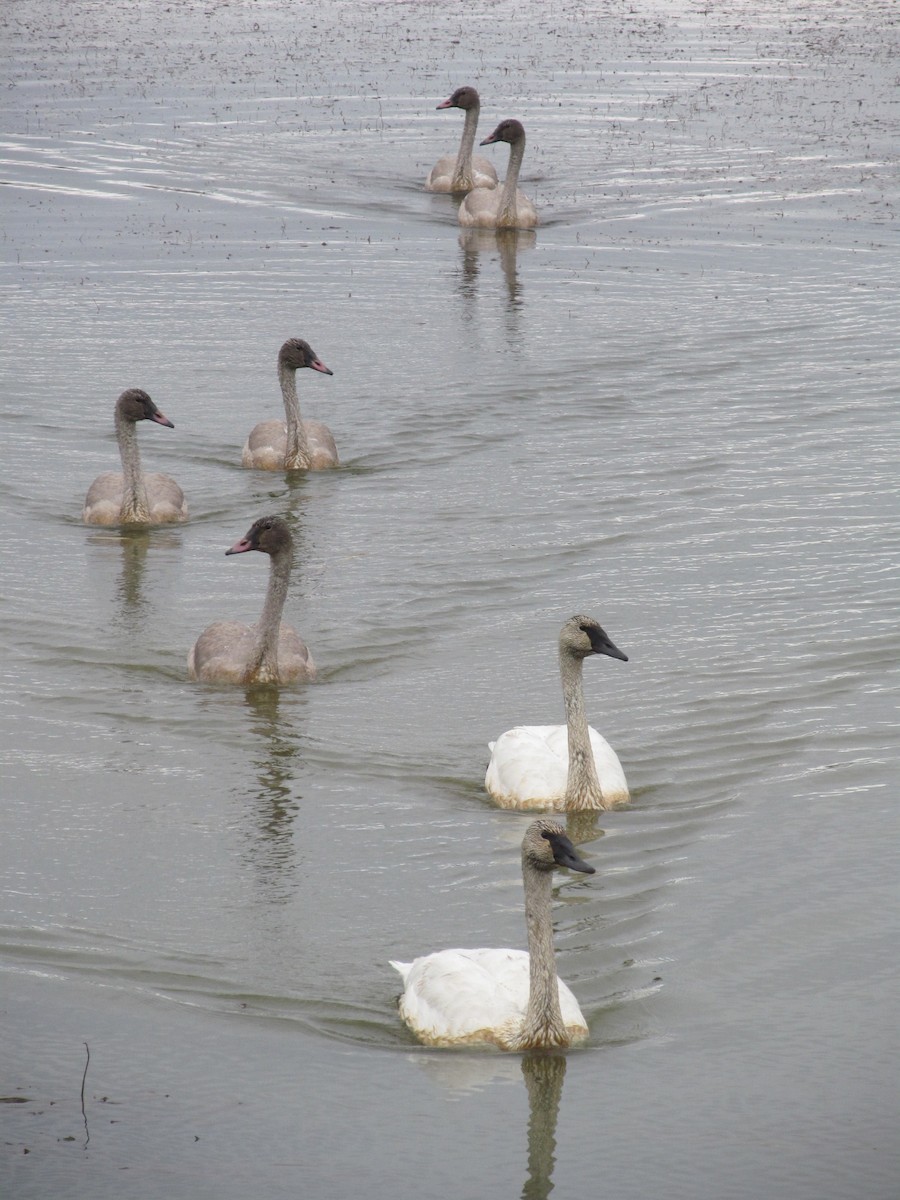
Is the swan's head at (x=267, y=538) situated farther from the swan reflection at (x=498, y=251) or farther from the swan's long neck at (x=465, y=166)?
the swan's long neck at (x=465, y=166)

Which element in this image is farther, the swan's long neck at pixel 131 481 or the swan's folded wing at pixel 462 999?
the swan's long neck at pixel 131 481

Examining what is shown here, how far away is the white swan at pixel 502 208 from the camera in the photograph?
29.3 metres

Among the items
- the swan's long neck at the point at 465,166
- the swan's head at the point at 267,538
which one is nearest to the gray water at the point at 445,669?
the swan's head at the point at 267,538

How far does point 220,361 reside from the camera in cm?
2239

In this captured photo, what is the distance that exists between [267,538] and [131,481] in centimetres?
325

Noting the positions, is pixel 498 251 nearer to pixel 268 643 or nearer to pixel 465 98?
pixel 465 98

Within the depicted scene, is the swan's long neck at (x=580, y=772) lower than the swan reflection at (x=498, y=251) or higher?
lower

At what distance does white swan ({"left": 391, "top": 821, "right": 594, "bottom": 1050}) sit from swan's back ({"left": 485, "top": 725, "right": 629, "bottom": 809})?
7.84ft

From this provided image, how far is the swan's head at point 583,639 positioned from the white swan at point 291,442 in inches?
293

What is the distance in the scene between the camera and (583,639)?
12.2m

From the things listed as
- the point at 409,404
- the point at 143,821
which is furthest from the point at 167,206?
the point at 143,821

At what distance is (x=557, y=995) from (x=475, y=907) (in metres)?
1.62

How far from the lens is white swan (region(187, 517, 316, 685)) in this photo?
14188mm

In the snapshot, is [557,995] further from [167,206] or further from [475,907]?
[167,206]
